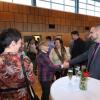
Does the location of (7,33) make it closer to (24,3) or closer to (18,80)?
(18,80)

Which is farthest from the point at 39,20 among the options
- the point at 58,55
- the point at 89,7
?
the point at 58,55

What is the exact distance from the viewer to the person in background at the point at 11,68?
2.54 metres

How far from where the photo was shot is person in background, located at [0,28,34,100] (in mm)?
2541

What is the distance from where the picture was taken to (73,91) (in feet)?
8.54

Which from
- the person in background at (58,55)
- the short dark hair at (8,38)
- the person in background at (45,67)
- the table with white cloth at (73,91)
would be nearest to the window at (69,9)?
the person in background at (58,55)

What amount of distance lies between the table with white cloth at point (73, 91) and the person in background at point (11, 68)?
334 millimetres

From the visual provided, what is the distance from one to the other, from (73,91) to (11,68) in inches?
27.1

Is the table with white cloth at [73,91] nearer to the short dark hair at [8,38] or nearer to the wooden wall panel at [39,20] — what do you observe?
the short dark hair at [8,38]

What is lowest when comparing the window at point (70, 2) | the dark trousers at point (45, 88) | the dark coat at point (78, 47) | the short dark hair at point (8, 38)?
the dark trousers at point (45, 88)

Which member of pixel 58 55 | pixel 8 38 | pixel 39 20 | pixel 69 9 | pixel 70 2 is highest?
pixel 70 2

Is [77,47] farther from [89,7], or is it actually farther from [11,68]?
[89,7]

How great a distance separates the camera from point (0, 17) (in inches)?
475

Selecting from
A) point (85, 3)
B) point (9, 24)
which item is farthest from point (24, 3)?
point (85, 3)

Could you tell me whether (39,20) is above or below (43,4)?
below
